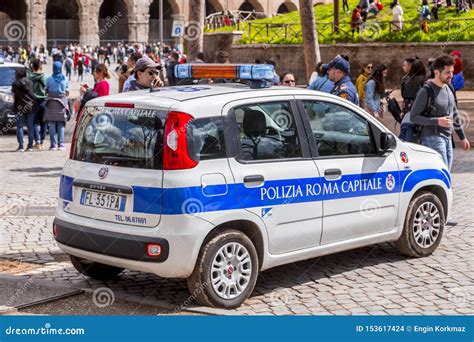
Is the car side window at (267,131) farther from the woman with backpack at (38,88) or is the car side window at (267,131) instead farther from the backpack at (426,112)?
the woman with backpack at (38,88)

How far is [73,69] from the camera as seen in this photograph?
5331 centimetres

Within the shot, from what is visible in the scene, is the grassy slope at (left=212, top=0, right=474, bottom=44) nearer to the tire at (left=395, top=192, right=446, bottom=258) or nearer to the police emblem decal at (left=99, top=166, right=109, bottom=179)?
the tire at (left=395, top=192, right=446, bottom=258)

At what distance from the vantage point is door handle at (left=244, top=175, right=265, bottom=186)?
6822 mm

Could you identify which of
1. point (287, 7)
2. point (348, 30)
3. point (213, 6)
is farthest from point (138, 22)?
point (348, 30)

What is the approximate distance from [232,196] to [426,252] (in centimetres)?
262

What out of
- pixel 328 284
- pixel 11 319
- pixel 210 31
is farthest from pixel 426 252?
pixel 210 31

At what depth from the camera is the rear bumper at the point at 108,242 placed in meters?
6.52

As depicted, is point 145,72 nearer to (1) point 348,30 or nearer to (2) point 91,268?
(2) point 91,268

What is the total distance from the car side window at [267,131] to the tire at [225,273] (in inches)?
25.6

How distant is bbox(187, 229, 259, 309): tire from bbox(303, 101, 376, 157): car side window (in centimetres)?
117

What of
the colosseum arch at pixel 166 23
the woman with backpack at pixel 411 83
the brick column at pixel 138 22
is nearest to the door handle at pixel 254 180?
the woman with backpack at pixel 411 83

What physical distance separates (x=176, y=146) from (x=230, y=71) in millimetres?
1313

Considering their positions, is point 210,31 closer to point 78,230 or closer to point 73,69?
point 73,69

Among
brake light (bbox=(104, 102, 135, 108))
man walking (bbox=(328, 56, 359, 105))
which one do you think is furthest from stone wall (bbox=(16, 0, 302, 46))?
brake light (bbox=(104, 102, 135, 108))
